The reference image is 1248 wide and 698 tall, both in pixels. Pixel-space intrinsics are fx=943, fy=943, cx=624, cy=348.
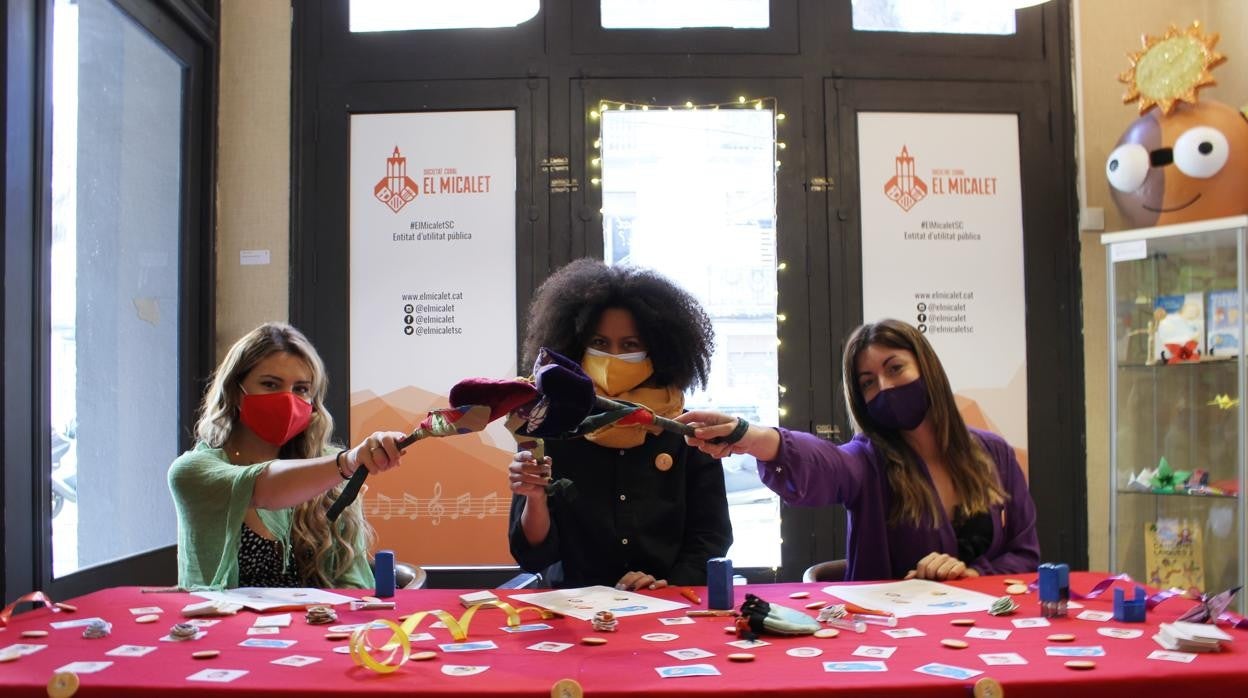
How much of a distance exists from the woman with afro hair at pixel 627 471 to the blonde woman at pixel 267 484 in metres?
0.44

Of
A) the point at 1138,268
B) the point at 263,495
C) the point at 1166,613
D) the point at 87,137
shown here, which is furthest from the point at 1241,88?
the point at 87,137

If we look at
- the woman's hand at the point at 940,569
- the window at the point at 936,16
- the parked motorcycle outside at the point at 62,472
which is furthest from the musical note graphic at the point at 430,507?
the window at the point at 936,16

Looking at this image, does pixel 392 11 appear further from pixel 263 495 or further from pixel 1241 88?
pixel 1241 88

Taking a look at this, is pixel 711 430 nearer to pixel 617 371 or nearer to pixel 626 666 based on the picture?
pixel 617 371

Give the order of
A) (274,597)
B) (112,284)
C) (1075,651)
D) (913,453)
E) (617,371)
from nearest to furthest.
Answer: (1075,651) < (274,597) < (617,371) < (913,453) < (112,284)

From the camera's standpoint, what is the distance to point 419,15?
409cm

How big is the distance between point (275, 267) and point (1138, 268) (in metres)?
3.55

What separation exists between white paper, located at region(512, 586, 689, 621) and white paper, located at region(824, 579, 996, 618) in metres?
0.35

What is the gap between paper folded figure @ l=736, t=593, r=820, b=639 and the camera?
5.02ft

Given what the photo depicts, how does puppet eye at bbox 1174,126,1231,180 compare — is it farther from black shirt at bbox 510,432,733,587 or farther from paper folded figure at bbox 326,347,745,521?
paper folded figure at bbox 326,347,745,521

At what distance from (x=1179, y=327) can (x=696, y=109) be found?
213cm

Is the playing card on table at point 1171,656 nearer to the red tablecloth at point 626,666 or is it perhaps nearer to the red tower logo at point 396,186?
the red tablecloth at point 626,666

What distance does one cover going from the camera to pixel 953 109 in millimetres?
4090

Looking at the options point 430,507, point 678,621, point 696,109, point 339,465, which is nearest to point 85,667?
point 339,465
